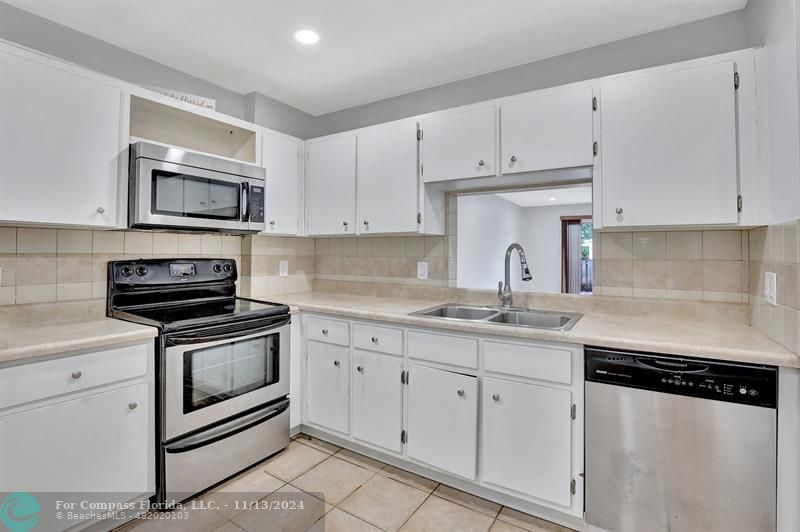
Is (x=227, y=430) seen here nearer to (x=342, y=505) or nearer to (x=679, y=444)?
(x=342, y=505)

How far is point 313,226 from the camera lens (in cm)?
295

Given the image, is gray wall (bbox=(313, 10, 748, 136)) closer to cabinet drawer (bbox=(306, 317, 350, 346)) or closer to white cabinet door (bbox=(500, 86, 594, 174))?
white cabinet door (bbox=(500, 86, 594, 174))

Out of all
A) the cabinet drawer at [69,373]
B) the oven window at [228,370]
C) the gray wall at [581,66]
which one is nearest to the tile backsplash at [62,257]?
the cabinet drawer at [69,373]

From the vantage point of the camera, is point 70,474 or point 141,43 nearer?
point 70,474

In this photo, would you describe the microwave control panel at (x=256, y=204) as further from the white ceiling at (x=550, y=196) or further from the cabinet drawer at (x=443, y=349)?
the white ceiling at (x=550, y=196)

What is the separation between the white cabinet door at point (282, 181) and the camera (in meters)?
2.74

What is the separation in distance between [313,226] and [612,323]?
208cm

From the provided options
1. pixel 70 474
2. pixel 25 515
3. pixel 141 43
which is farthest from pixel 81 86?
pixel 25 515

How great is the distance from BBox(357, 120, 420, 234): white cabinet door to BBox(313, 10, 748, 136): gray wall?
412 mm

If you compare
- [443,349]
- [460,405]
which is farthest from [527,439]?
[443,349]

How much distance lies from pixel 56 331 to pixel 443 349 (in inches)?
71.1

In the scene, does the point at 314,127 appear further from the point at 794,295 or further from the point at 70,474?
the point at 794,295

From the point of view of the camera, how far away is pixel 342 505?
75.7 inches

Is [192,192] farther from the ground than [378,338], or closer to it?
farther from the ground
